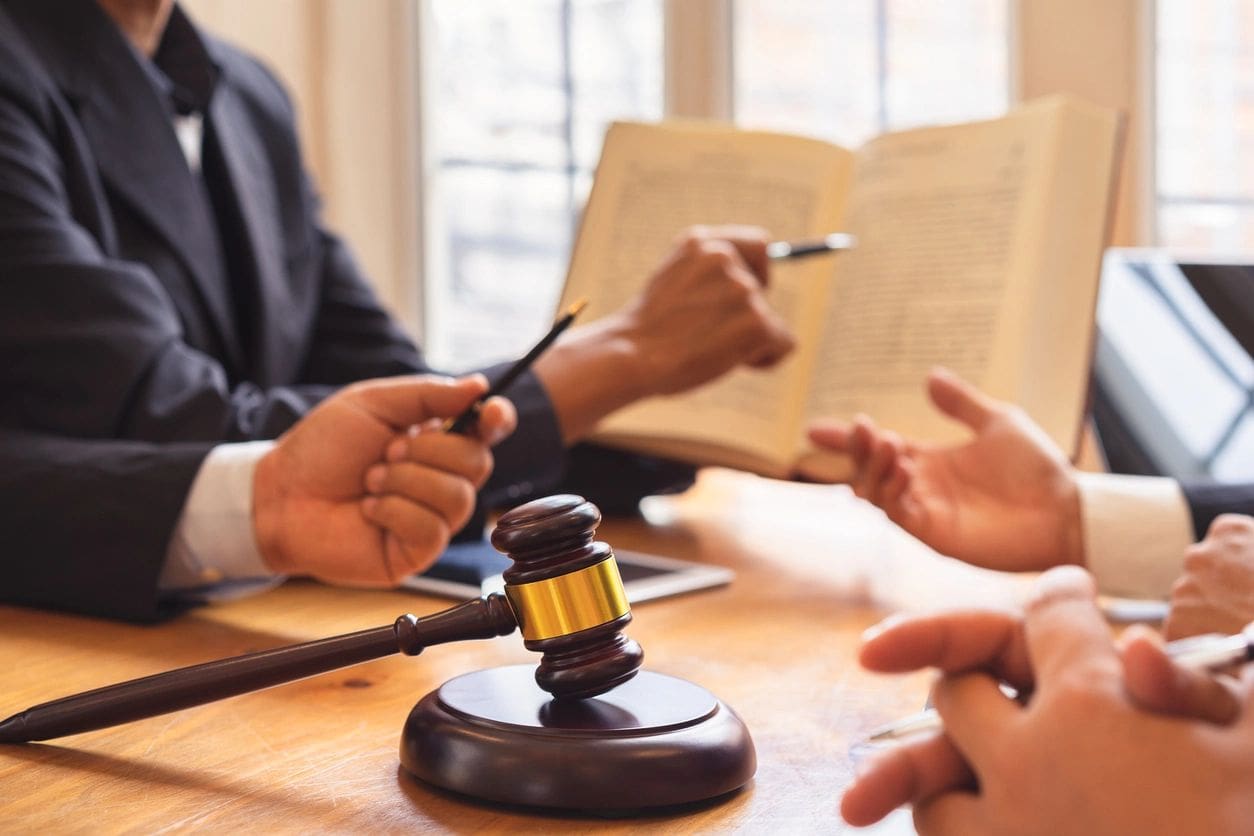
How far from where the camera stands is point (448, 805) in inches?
24.5

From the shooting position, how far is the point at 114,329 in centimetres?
117

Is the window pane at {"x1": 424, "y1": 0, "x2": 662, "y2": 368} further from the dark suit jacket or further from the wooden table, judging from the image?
the wooden table

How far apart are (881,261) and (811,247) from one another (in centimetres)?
→ 12

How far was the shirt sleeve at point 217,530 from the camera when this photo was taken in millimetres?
1012

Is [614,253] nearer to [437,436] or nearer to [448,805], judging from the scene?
[437,436]

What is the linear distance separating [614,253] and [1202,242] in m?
1.23

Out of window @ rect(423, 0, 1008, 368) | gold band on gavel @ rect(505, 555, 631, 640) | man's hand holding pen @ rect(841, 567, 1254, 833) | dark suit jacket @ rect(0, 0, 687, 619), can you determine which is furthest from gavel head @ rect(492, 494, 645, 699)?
window @ rect(423, 0, 1008, 368)

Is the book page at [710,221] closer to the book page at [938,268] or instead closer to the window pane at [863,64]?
the book page at [938,268]

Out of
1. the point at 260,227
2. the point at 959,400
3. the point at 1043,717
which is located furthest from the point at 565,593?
the point at 260,227

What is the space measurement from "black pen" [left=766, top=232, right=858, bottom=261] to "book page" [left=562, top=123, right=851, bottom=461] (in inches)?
2.0

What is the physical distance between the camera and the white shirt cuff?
1121 millimetres

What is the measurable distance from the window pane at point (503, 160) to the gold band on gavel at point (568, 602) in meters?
2.50

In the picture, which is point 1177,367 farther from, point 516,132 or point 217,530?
point 516,132

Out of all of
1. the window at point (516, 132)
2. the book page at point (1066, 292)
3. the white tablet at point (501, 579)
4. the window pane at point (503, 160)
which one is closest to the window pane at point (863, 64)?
the window at point (516, 132)
